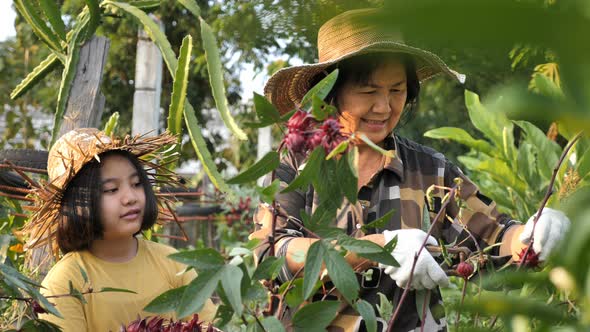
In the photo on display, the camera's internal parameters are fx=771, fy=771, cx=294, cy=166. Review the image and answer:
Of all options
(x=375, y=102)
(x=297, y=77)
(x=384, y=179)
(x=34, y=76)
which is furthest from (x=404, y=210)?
(x=34, y=76)

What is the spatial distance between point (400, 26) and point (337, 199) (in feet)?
2.40

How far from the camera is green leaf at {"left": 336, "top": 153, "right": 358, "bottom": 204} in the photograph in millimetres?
851

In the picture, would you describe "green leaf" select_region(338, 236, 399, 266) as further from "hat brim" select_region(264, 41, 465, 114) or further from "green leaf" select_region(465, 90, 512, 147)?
"green leaf" select_region(465, 90, 512, 147)

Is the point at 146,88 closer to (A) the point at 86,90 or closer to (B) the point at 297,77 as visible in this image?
(A) the point at 86,90

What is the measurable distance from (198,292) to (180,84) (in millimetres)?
1035

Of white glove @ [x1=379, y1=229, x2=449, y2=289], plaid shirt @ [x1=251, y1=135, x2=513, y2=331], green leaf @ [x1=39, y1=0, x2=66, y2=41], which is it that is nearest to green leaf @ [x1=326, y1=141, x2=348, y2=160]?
white glove @ [x1=379, y1=229, x2=449, y2=289]

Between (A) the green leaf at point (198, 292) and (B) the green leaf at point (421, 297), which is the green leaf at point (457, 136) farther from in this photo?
(A) the green leaf at point (198, 292)

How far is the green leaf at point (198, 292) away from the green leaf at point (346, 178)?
0.55 feet


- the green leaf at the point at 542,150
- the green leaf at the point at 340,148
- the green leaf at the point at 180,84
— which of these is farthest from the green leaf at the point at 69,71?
the green leaf at the point at 542,150

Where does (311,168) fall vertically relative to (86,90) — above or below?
below

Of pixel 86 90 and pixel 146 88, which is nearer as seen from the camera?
pixel 86 90

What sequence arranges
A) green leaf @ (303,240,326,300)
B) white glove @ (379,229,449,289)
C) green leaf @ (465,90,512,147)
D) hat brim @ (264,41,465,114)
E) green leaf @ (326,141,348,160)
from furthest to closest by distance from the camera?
green leaf @ (465,90,512,147) < hat brim @ (264,41,465,114) < white glove @ (379,229,449,289) < green leaf @ (303,240,326,300) < green leaf @ (326,141,348,160)

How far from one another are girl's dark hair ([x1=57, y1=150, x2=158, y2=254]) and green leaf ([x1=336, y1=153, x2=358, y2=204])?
104 centimetres

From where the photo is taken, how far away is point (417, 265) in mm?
1239
